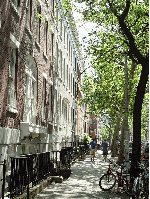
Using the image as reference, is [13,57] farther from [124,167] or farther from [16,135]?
[124,167]

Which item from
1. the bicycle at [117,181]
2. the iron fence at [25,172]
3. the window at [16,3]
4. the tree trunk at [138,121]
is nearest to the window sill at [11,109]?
the iron fence at [25,172]

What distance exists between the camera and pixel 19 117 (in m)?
12.8

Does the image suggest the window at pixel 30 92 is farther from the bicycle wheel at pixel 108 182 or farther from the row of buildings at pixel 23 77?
the bicycle wheel at pixel 108 182

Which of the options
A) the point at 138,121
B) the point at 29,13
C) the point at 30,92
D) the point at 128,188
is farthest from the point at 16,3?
the point at 128,188

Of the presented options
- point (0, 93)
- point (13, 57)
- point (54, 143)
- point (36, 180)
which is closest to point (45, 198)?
point (36, 180)

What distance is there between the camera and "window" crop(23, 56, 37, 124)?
14.4 metres

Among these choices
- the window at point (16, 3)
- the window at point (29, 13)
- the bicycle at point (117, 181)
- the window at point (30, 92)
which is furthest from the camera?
the window at point (29, 13)

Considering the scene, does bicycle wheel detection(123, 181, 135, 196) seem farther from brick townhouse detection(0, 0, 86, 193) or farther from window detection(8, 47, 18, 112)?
window detection(8, 47, 18, 112)

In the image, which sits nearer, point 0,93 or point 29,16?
point 0,93

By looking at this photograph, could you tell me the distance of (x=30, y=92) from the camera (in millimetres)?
14852

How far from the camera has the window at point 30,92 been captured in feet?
47.4

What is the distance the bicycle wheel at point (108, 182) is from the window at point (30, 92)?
386cm

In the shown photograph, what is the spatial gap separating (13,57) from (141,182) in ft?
19.4

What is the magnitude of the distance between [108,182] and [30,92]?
194 inches
